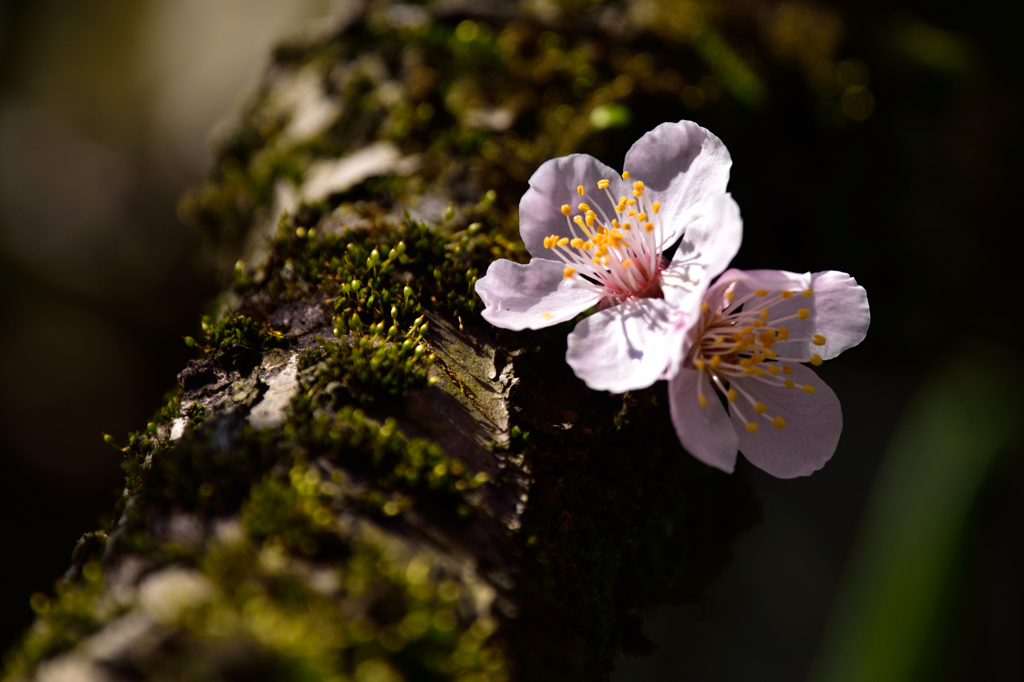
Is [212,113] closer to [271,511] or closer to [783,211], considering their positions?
[783,211]

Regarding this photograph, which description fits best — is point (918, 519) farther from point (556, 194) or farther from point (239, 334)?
point (239, 334)

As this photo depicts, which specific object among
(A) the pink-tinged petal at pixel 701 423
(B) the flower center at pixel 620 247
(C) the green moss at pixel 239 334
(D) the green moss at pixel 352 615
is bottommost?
(D) the green moss at pixel 352 615

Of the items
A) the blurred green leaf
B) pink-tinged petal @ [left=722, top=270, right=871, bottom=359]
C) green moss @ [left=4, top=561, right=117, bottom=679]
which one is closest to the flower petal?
pink-tinged petal @ [left=722, top=270, right=871, bottom=359]

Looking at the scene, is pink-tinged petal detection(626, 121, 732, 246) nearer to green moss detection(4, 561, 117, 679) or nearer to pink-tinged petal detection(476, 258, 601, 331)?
pink-tinged petal detection(476, 258, 601, 331)

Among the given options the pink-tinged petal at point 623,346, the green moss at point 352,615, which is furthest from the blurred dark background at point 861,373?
the green moss at point 352,615

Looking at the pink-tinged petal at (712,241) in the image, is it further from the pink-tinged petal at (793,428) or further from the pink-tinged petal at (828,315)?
the pink-tinged petal at (793,428)

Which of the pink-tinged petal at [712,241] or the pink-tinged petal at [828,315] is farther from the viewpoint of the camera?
the pink-tinged petal at [828,315]
